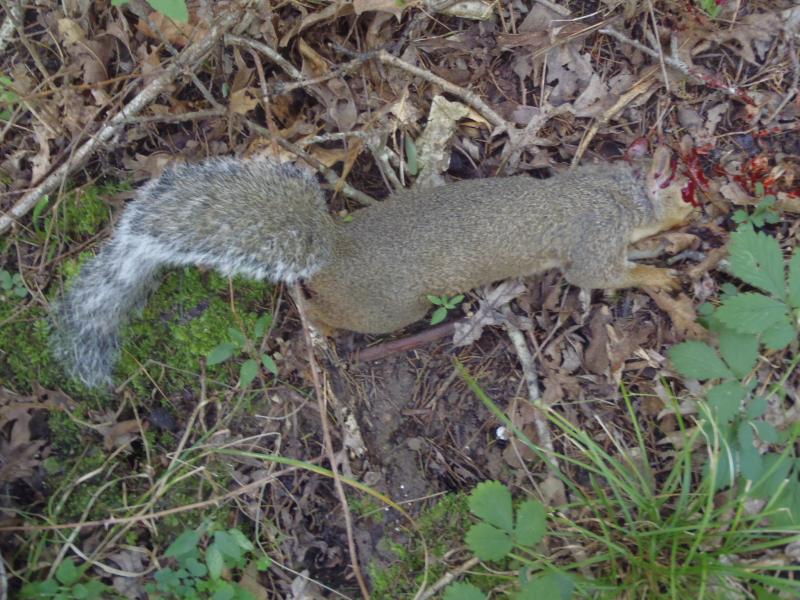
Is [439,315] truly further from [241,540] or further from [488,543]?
[241,540]

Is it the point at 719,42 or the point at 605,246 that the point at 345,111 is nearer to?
the point at 605,246

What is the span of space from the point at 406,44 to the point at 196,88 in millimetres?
1247

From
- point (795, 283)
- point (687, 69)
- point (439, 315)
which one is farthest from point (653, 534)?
point (687, 69)

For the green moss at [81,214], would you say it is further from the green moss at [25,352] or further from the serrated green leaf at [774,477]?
the serrated green leaf at [774,477]

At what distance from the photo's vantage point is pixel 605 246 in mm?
3166

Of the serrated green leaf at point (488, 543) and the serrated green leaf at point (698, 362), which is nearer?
the serrated green leaf at point (488, 543)

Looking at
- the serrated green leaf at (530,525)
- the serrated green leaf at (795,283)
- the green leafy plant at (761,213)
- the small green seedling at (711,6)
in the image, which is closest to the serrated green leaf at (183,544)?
the serrated green leaf at (530,525)

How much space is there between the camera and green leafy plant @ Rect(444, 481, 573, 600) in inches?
96.0

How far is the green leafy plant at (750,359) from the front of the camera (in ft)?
8.11

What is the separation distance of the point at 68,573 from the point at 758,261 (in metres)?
3.39

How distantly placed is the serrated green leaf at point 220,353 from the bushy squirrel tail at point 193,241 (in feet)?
1.26

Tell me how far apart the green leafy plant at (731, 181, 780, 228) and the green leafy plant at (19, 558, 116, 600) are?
3.60 metres

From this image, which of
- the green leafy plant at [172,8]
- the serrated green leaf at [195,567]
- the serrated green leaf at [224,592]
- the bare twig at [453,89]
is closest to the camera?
the green leafy plant at [172,8]

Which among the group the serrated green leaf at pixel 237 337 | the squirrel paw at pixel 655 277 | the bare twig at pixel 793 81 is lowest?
the squirrel paw at pixel 655 277
